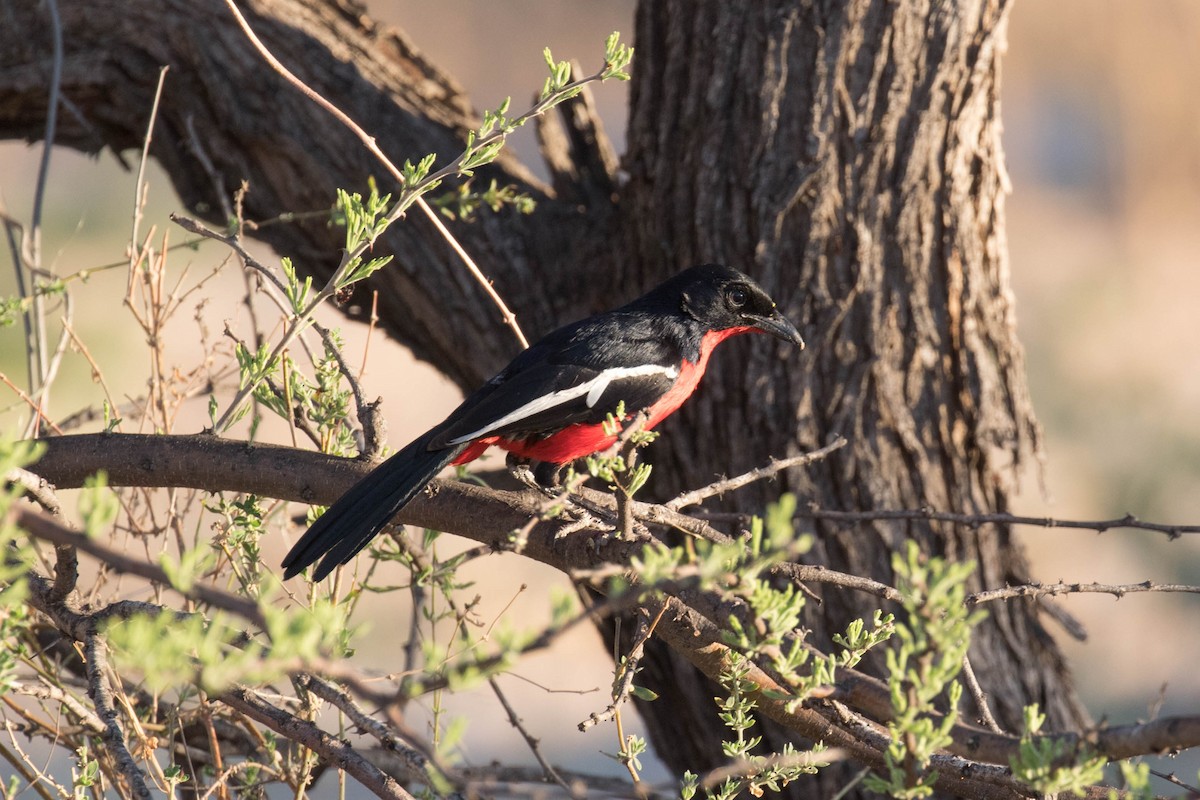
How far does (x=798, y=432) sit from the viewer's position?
368 centimetres

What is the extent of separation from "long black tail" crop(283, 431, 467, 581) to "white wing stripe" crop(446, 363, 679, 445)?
8.1 inches

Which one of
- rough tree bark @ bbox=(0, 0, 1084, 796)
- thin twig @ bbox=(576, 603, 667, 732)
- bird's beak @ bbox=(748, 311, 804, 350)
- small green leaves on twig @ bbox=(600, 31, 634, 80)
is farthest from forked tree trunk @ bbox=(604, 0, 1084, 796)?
small green leaves on twig @ bbox=(600, 31, 634, 80)

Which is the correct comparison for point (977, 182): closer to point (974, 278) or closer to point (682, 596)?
point (974, 278)

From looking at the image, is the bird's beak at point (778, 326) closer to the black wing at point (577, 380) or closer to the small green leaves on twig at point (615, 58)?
the black wing at point (577, 380)

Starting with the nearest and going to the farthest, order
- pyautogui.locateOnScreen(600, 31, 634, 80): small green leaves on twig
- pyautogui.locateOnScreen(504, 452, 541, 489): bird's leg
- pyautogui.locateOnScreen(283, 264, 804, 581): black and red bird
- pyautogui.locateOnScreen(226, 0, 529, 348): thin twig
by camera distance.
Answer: pyautogui.locateOnScreen(600, 31, 634, 80): small green leaves on twig → pyautogui.locateOnScreen(226, 0, 529, 348): thin twig → pyautogui.locateOnScreen(283, 264, 804, 581): black and red bird → pyautogui.locateOnScreen(504, 452, 541, 489): bird's leg

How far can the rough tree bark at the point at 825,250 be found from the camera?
3.65 m

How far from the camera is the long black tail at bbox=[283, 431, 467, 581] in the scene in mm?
2535

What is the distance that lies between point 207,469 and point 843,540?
1905 mm

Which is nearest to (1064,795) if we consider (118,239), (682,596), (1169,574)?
(682,596)

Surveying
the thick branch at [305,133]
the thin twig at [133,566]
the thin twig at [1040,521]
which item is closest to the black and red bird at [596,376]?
the thin twig at [1040,521]

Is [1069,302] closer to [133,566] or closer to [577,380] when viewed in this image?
[577,380]

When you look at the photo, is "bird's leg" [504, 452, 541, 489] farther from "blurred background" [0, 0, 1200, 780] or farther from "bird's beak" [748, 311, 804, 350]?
"blurred background" [0, 0, 1200, 780]

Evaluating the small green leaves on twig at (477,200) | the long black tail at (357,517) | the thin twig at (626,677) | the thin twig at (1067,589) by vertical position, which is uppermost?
the small green leaves on twig at (477,200)

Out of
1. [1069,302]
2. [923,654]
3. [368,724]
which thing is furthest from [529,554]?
[1069,302]
